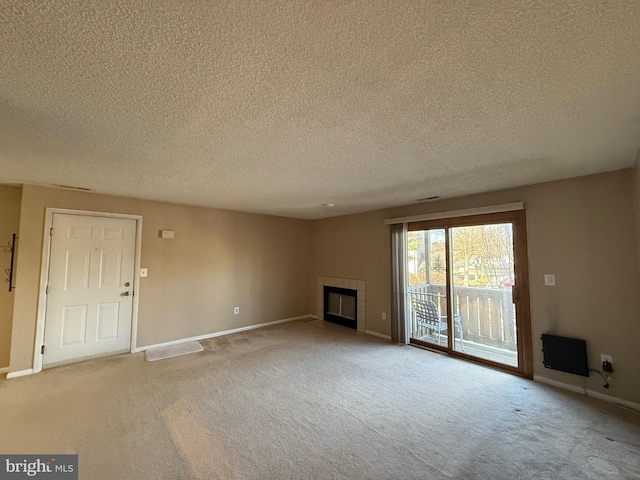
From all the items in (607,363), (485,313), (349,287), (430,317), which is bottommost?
(607,363)

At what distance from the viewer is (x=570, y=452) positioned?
1.91 metres

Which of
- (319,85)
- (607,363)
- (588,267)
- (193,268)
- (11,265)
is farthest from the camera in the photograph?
(193,268)

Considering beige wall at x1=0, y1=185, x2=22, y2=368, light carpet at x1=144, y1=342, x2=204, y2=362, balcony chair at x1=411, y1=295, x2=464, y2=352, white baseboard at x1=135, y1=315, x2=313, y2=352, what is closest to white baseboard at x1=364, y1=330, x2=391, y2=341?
balcony chair at x1=411, y1=295, x2=464, y2=352

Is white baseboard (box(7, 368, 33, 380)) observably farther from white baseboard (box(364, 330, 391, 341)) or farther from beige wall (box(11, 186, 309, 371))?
white baseboard (box(364, 330, 391, 341))

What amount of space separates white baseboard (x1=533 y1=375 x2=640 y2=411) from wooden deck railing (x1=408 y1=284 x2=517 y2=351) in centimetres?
44

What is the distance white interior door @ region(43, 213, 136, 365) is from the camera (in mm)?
3385

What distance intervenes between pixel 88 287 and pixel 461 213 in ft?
17.3

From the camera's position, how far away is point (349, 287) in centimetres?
525

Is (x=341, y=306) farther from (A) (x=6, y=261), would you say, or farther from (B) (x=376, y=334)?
(A) (x=6, y=261)

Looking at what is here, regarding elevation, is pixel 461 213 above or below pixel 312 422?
above

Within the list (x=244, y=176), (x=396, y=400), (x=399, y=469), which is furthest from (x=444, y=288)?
(x=244, y=176)

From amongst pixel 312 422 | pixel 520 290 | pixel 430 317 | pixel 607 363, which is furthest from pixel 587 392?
pixel 312 422

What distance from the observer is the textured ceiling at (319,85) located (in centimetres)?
95

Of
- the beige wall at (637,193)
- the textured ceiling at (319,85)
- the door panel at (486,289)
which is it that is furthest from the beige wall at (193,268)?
the beige wall at (637,193)
